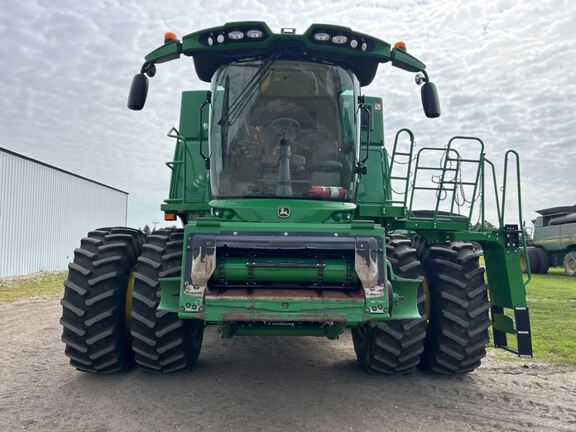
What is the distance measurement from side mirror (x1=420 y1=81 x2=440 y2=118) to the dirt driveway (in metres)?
2.71

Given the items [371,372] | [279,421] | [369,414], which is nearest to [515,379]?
[371,372]

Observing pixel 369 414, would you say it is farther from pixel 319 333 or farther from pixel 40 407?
pixel 40 407

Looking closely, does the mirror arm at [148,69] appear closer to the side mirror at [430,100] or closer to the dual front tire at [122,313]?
the dual front tire at [122,313]

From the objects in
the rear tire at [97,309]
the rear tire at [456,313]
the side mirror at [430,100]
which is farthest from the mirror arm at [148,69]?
the rear tire at [456,313]

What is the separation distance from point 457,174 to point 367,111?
1.16 metres

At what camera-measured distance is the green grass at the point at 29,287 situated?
12.6 metres

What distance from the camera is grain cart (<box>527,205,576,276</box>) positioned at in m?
21.3

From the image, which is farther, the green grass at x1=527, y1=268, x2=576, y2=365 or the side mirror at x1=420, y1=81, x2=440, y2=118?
the green grass at x1=527, y1=268, x2=576, y2=365

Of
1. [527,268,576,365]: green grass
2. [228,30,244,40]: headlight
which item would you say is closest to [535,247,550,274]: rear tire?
[527,268,576,365]: green grass

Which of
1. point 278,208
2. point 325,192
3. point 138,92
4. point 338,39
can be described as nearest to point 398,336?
point 325,192

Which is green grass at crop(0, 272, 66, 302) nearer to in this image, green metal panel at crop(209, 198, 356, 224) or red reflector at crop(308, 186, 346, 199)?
green metal panel at crop(209, 198, 356, 224)

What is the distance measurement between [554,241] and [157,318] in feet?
71.1

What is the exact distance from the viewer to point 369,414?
13.4ft

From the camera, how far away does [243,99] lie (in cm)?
484
